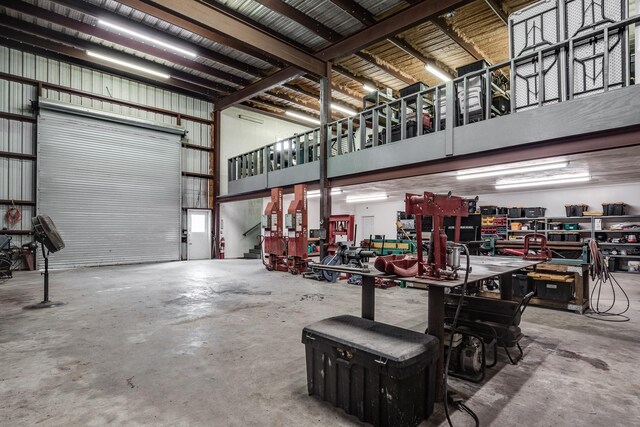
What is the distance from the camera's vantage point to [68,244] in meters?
9.69

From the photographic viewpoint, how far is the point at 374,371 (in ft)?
6.31

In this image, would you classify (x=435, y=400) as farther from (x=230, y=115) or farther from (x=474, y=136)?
(x=230, y=115)

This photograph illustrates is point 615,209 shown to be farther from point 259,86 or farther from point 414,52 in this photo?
point 259,86

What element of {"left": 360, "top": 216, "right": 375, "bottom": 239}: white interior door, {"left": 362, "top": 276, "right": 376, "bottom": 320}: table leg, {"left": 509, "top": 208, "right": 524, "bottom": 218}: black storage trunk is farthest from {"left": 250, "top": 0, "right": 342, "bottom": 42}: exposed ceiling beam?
{"left": 360, "top": 216, "right": 375, "bottom": 239}: white interior door

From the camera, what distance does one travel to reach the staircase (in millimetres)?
13311

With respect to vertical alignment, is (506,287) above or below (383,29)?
below

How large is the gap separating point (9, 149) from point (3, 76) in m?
2.06

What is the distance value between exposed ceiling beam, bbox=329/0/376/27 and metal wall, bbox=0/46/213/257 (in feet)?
25.2

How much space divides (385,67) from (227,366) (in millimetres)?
10470

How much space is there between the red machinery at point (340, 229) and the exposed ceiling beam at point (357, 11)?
491cm

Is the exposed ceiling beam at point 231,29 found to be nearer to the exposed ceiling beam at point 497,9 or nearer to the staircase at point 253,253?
the exposed ceiling beam at point 497,9

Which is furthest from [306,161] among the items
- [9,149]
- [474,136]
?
[9,149]

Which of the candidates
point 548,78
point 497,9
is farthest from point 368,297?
point 497,9

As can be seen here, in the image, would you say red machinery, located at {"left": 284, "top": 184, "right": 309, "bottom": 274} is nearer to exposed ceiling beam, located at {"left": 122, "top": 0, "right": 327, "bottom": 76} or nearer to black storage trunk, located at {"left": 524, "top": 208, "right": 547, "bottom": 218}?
exposed ceiling beam, located at {"left": 122, "top": 0, "right": 327, "bottom": 76}
